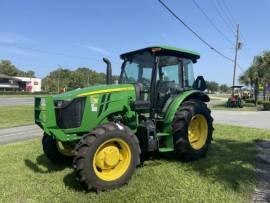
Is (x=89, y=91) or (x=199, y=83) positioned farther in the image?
(x=199, y=83)

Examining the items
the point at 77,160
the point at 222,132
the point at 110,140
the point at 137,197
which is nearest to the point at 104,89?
the point at 110,140

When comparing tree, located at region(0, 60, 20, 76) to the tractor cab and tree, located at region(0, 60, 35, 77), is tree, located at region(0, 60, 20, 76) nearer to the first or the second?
tree, located at region(0, 60, 35, 77)

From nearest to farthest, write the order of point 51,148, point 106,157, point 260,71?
point 106,157 → point 51,148 → point 260,71

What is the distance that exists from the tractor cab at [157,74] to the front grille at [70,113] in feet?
3.68

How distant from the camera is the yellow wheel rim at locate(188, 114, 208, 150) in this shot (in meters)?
7.34

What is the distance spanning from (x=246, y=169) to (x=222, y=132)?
5180 millimetres

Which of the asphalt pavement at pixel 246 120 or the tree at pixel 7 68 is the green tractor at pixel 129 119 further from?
the tree at pixel 7 68

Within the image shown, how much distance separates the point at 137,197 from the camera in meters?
4.77

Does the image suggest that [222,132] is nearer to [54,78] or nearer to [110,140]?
[110,140]

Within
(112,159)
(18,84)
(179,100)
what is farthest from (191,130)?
(18,84)

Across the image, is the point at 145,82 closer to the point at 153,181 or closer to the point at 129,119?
the point at 129,119

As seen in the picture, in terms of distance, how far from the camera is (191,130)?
292 inches

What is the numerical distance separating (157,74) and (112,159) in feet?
7.36

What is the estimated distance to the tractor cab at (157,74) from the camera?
6.62m
